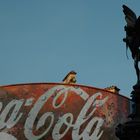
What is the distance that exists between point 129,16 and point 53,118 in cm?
2272

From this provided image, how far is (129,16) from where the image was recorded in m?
10.2

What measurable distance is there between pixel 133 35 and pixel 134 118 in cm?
171

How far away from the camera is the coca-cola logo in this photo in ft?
104

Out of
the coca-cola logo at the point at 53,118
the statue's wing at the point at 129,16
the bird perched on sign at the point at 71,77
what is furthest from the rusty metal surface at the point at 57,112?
the statue's wing at the point at 129,16

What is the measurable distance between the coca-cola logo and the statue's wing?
22.0 metres

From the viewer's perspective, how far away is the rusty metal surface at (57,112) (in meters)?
31.7

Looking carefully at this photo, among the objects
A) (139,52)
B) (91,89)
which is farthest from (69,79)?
(139,52)

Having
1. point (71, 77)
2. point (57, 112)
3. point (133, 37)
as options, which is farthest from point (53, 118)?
point (133, 37)

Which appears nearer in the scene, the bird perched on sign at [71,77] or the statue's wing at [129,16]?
the statue's wing at [129,16]

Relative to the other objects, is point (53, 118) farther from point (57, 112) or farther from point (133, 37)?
→ point (133, 37)

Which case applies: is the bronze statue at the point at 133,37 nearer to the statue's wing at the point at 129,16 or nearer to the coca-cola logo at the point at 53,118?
the statue's wing at the point at 129,16

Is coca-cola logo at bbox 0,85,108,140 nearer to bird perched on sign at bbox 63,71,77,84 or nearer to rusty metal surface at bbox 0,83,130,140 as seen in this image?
rusty metal surface at bbox 0,83,130,140

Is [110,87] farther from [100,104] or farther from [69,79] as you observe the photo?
[100,104]

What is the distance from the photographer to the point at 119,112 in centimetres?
3388
